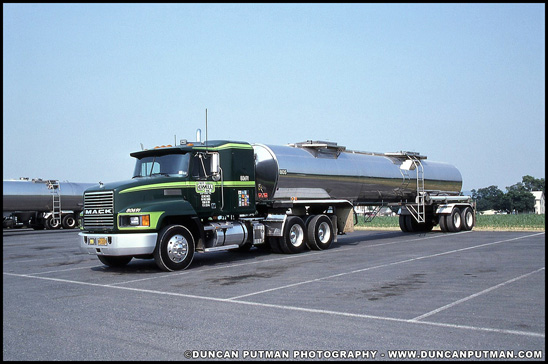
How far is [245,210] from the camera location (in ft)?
52.2

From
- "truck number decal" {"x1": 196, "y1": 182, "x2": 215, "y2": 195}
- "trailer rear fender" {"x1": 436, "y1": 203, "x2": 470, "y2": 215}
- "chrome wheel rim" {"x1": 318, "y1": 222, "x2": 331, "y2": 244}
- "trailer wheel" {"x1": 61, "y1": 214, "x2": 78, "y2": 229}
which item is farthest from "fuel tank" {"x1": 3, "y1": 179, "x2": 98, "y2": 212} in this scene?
"trailer rear fender" {"x1": 436, "y1": 203, "x2": 470, "y2": 215}

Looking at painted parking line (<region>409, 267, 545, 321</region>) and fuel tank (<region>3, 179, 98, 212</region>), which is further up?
fuel tank (<region>3, 179, 98, 212</region>)

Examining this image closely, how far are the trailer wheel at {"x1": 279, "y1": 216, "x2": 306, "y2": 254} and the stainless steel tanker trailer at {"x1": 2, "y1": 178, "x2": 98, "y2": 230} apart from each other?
24.5 meters

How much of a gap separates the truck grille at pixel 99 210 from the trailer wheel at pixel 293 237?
5707mm

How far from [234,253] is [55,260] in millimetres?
5426

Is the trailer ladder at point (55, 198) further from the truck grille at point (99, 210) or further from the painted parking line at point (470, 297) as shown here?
the painted parking line at point (470, 297)

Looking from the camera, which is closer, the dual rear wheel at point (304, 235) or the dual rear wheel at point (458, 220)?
the dual rear wheel at point (304, 235)

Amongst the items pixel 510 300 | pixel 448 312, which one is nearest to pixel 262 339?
pixel 448 312

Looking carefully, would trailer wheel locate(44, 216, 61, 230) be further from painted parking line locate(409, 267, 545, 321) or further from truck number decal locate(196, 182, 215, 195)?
painted parking line locate(409, 267, 545, 321)

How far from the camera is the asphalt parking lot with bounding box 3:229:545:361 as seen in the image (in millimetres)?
6102

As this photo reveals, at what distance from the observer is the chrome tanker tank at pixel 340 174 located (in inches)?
658

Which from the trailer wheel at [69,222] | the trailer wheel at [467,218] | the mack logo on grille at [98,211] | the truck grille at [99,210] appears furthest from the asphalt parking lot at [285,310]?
the trailer wheel at [69,222]

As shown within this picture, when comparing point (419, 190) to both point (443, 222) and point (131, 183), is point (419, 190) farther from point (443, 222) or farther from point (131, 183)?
point (131, 183)

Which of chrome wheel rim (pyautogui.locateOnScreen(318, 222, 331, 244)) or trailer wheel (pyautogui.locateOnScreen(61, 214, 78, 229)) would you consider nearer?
chrome wheel rim (pyautogui.locateOnScreen(318, 222, 331, 244))
